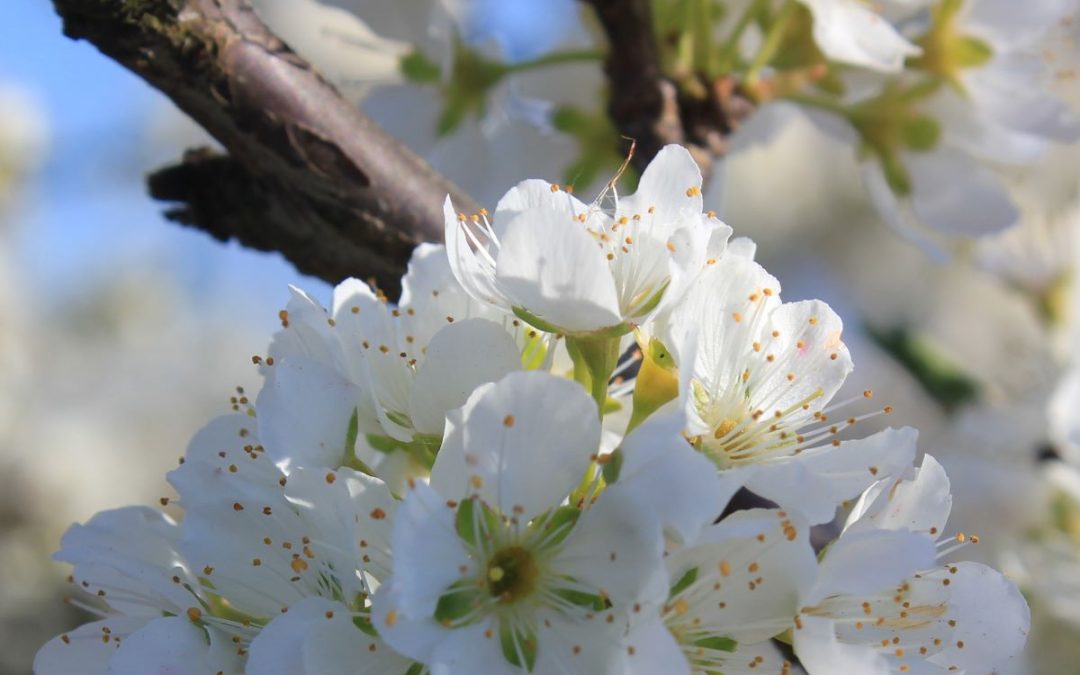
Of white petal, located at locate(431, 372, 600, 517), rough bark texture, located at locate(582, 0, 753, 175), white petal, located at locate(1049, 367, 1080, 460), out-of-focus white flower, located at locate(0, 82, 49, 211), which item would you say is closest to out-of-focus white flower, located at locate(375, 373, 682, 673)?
white petal, located at locate(431, 372, 600, 517)

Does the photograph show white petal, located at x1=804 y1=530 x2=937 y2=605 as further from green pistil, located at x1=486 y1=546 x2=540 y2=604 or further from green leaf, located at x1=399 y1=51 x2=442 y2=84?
green leaf, located at x1=399 y1=51 x2=442 y2=84

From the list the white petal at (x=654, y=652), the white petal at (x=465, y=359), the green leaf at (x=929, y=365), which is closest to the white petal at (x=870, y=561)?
the white petal at (x=654, y=652)

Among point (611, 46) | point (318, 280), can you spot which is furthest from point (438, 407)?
point (611, 46)

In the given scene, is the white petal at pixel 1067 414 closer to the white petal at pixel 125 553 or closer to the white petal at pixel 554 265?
the white petal at pixel 554 265

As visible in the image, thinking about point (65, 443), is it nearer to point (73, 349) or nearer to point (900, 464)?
point (73, 349)

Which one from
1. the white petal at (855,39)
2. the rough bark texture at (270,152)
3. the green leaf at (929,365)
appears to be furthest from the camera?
the green leaf at (929,365)

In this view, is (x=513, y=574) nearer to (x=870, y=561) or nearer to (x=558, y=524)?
(x=558, y=524)
